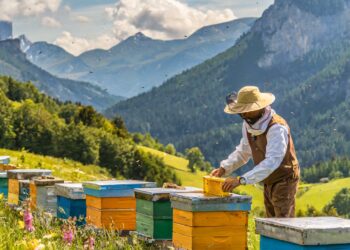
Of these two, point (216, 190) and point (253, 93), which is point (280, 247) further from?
point (253, 93)

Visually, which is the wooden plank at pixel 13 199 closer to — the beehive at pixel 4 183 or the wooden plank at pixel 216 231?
the beehive at pixel 4 183

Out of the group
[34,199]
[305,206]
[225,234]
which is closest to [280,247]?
[225,234]

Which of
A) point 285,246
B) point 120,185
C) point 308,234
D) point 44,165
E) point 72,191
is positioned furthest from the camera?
point 44,165

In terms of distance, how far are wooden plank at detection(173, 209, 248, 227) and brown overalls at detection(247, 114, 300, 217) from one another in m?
0.88

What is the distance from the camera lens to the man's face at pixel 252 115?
8242mm

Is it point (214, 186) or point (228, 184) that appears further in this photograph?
point (214, 186)

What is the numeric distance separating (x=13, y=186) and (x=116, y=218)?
413cm

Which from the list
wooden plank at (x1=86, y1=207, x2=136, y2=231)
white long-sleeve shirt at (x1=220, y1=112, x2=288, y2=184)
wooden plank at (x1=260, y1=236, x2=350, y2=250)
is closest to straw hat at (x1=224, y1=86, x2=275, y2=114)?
white long-sleeve shirt at (x1=220, y1=112, x2=288, y2=184)

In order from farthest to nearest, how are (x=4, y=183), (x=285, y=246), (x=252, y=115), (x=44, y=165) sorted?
1. (x=44, y=165)
2. (x=4, y=183)
3. (x=252, y=115)
4. (x=285, y=246)

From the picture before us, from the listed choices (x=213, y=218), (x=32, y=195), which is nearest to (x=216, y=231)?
(x=213, y=218)

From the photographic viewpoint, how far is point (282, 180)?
8.36m

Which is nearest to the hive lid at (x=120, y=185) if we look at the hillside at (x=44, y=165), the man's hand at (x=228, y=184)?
the man's hand at (x=228, y=184)

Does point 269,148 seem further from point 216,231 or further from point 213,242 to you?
point 213,242

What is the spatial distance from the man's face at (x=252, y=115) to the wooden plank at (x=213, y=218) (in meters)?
1.26
